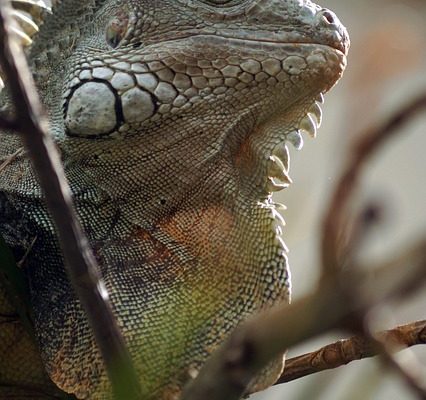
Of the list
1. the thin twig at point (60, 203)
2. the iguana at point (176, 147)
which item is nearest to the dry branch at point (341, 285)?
the thin twig at point (60, 203)

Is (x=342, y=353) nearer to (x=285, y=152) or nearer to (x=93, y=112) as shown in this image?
(x=285, y=152)

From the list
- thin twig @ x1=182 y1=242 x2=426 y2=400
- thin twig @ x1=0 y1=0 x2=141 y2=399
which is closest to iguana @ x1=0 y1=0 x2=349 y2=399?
thin twig @ x1=0 y1=0 x2=141 y2=399

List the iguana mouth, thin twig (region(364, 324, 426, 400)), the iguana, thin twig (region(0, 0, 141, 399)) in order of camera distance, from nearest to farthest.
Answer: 1. thin twig (region(364, 324, 426, 400))
2. thin twig (region(0, 0, 141, 399))
3. the iguana
4. the iguana mouth

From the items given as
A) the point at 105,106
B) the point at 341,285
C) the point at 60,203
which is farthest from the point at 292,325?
the point at 105,106

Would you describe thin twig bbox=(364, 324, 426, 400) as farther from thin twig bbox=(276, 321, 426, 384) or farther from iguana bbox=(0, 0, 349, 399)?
iguana bbox=(0, 0, 349, 399)

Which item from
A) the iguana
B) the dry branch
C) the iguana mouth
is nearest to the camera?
the dry branch
